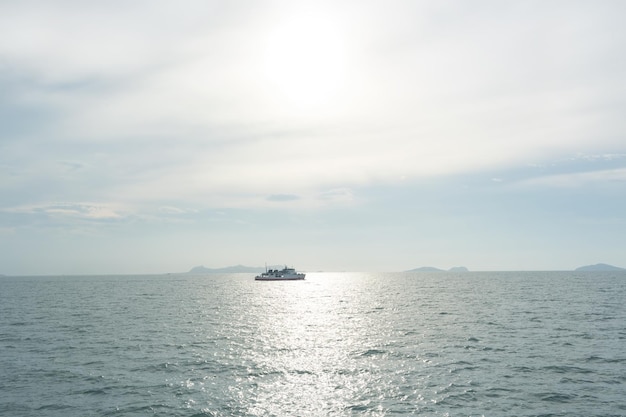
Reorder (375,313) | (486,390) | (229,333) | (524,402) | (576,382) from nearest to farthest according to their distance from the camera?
(524,402), (486,390), (576,382), (229,333), (375,313)

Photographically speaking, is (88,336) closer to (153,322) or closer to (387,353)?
(153,322)

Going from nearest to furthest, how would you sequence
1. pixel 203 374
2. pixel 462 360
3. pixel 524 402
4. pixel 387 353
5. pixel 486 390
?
pixel 524 402, pixel 486 390, pixel 203 374, pixel 462 360, pixel 387 353

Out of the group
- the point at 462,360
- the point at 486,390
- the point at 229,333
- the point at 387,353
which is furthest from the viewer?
the point at 229,333

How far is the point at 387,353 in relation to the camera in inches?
1861

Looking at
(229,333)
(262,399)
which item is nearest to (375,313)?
(229,333)

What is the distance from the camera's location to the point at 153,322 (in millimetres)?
73812

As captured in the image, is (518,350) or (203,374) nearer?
(203,374)

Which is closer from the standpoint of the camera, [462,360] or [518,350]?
[462,360]

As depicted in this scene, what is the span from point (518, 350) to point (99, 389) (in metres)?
42.6

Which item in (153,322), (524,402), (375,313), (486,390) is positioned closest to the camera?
(524,402)

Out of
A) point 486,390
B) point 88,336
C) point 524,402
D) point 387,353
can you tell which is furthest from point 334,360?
point 88,336

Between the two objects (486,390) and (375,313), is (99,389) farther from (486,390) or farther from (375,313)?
(375,313)

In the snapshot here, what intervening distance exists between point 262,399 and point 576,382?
85.9ft

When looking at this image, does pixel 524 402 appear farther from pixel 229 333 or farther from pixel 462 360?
pixel 229 333
